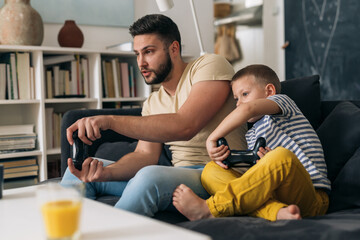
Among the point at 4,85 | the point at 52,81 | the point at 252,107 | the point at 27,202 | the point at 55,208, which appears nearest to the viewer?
the point at 55,208

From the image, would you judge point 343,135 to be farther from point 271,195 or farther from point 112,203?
point 112,203

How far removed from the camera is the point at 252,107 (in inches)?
54.7

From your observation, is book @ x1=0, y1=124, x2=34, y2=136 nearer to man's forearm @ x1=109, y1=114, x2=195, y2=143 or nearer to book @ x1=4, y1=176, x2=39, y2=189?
book @ x1=4, y1=176, x2=39, y2=189

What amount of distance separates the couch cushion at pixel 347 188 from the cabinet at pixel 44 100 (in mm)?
2060

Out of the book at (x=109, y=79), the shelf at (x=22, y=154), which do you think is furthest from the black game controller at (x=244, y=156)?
the book at (x=109, y=79)

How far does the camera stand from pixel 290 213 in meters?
1.17

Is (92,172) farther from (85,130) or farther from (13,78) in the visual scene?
(13,78)

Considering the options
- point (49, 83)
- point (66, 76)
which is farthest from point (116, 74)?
point (49, 83)

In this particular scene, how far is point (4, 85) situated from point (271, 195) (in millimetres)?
2228

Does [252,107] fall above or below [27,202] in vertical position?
above

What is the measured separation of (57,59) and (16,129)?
1.89ft

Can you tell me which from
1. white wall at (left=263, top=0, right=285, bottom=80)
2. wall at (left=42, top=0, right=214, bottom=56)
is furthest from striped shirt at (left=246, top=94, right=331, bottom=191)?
white wall at (left=263, top=0, right=285, bottom=80)

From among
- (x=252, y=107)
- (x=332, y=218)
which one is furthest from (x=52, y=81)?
(x=332, y=218)

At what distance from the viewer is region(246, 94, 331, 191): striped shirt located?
139cm
